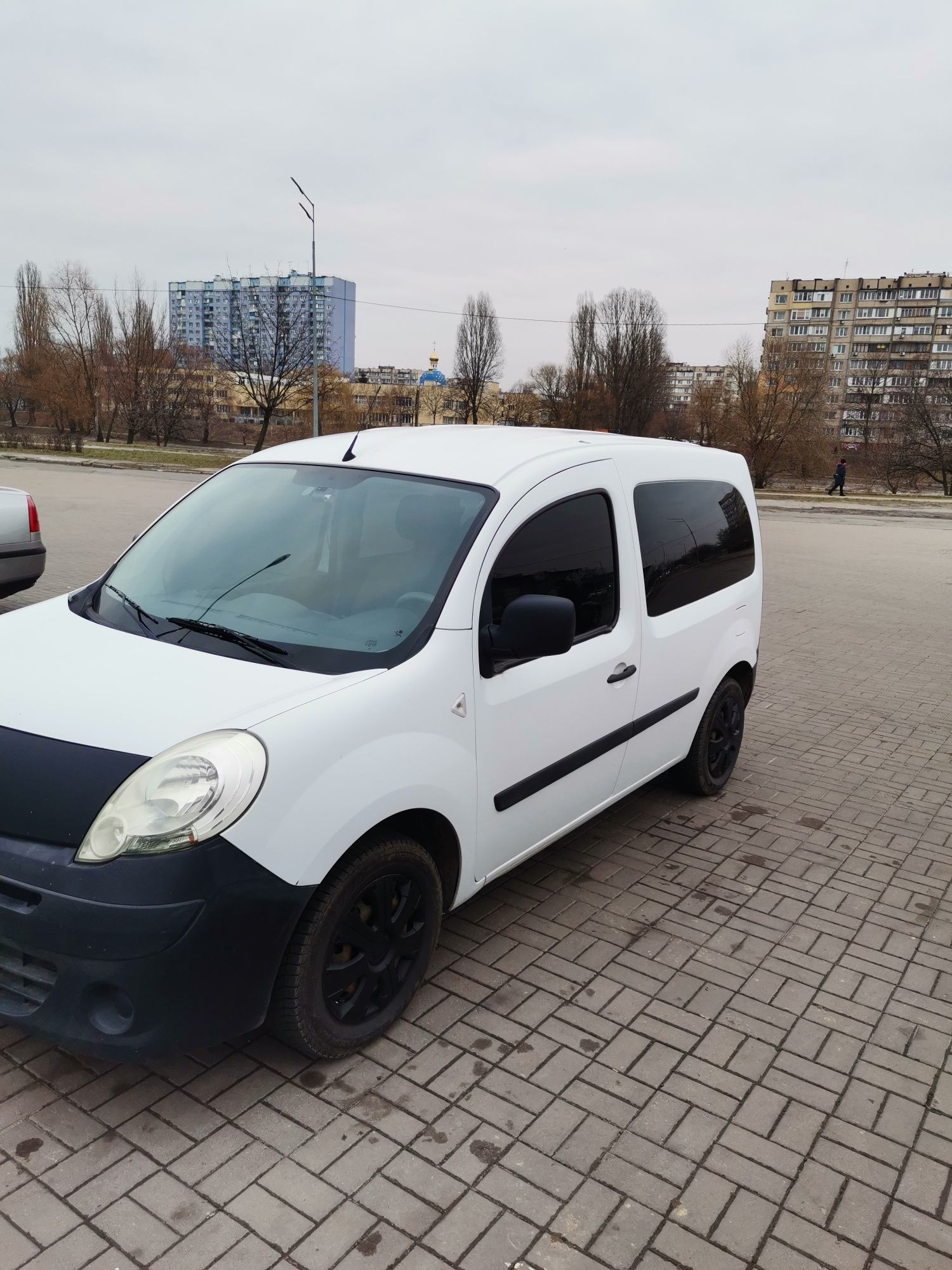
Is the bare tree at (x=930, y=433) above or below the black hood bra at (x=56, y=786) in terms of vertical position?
above

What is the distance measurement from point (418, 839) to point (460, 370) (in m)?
67.5

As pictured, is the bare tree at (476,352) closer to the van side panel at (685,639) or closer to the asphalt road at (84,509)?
the asphalt road at (84,509)

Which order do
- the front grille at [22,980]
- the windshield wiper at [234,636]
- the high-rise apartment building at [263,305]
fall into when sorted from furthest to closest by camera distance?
the high-rise apartment building at [263,305], the windshield wiper at [234,636], the front grille at [22,980]

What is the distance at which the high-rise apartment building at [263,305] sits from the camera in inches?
1876

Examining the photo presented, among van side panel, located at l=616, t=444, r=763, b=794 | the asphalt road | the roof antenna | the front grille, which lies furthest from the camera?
the asphalt road

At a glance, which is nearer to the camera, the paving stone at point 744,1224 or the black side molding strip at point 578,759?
the paving stone at point 744,1224

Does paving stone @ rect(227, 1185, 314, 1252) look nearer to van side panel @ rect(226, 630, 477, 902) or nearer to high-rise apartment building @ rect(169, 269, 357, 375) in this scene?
van side panel @ rect(226, 630, 477, 902)

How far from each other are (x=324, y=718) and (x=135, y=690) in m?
0.56

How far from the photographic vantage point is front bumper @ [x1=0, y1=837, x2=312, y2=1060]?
2260 mm

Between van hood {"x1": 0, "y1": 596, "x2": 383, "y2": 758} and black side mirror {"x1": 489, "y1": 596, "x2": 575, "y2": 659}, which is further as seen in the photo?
Result: black side mirror {"x1": 489, "y1": 596, "x2": 575, "y2": 659}

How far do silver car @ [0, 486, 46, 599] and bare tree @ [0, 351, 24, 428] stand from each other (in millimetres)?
50891

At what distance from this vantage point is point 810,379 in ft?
174

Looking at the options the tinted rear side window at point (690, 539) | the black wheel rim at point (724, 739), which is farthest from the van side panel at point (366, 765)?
the black wheel rim at point (724, 739)

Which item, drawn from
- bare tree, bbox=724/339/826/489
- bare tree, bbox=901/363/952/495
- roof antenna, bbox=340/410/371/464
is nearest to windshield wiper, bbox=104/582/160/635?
roof antenna, bbox=340/410/371/464
